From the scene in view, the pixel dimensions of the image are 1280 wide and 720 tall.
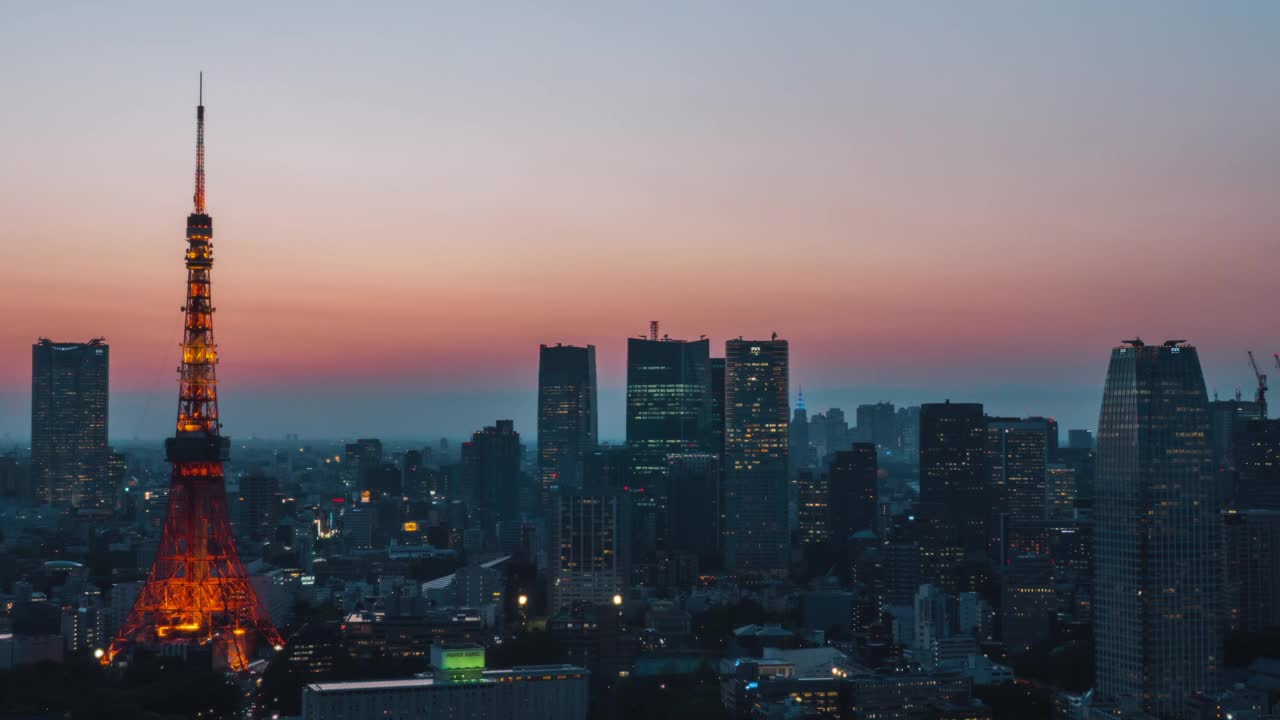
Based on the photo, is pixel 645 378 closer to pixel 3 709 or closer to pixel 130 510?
pixel 130 510

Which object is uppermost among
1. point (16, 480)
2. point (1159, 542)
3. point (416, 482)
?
point (16, 480)

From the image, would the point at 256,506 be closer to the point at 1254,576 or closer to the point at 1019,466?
the point at 1019,466

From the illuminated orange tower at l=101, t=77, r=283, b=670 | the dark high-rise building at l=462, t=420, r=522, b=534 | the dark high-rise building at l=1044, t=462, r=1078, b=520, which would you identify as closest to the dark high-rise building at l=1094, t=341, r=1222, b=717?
the illuminated orange tower at l=101, t=77, r=283, b=670

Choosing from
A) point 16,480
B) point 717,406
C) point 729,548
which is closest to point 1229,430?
point 729,548

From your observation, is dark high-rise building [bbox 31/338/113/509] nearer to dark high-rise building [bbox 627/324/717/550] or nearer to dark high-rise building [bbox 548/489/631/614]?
dark high-rise building [bbox 627/324/717/550]

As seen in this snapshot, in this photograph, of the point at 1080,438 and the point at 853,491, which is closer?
the point at 853,491

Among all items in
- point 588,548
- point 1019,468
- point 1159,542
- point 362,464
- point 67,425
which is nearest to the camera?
point 1159,542

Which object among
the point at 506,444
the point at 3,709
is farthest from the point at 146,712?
the point at 506,444
